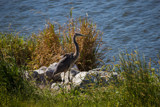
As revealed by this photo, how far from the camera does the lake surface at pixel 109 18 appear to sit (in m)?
11.5

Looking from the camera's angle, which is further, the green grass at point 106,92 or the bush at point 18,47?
the bush at point 18,47

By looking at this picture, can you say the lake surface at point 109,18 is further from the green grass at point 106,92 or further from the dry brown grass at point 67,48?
the green grass at point 106,92

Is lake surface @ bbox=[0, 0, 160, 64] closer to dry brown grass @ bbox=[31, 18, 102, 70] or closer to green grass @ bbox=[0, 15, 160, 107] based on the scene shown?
dry brown grass @ bbox=[31, 18, 102, 70]

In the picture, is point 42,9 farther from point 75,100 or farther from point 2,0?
point 75,100

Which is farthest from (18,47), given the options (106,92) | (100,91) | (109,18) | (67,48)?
(109,18)

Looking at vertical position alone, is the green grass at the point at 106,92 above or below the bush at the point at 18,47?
above

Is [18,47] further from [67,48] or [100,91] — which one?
[100,91]

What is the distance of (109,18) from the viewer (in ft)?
45.6

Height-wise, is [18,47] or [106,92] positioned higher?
[106,92]

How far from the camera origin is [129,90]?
15.8 feet

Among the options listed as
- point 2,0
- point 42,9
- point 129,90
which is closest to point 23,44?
point 129,90

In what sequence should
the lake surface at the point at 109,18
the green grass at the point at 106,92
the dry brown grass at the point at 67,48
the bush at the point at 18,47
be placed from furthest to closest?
1. the lake surface at the point at 109,18
2. the bush at the point at 18,47
3. the dry brown grass at the point at 67,48
4. the green grass at the point at 106,92

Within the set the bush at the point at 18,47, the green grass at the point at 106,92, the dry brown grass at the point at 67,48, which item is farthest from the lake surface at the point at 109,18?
the green grass at the point at 106,92

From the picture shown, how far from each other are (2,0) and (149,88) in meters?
15.0
